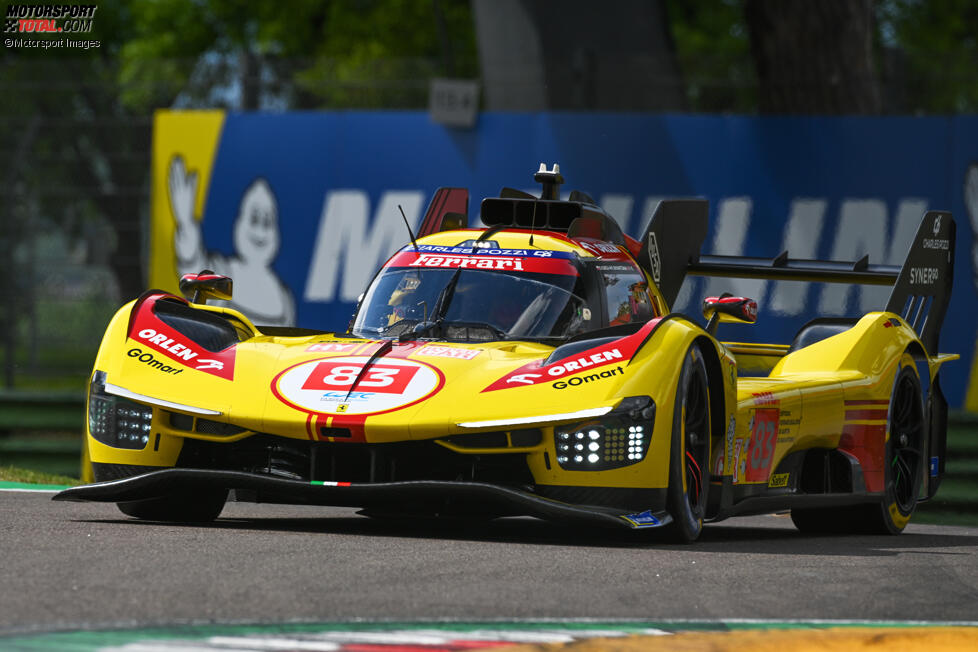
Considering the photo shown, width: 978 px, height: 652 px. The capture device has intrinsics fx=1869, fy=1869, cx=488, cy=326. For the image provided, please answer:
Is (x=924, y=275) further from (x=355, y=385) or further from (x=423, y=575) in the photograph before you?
(x=423, y=575)

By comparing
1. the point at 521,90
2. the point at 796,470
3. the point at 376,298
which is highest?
the point at 521,90

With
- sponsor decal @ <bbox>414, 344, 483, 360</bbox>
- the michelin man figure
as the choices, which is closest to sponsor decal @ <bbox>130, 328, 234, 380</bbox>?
sponsor decal @ <bbox>414, 344, 483, 360</bbox>

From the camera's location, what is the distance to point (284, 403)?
7.25m

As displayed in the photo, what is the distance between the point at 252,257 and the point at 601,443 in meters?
9.53

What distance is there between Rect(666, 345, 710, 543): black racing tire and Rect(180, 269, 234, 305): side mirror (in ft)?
7.85

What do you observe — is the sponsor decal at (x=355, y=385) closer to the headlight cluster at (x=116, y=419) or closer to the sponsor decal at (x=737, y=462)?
the headlight cluster at (x=116, y=419)

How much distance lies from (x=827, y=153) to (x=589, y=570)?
939 centimetres

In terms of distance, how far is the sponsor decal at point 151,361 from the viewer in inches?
298

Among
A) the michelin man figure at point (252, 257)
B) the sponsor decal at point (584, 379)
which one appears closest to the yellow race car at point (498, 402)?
the sponsor decal at point (584, 379)

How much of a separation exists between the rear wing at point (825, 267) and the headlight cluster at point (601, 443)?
304cm

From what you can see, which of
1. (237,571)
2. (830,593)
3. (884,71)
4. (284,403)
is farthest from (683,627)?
(884,71)

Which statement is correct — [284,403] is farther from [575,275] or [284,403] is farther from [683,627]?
[683,627]

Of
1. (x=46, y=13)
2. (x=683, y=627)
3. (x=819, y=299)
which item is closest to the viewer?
(x=683, y=627)

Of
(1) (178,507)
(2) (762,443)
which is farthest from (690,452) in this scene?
(1) (178,507)
